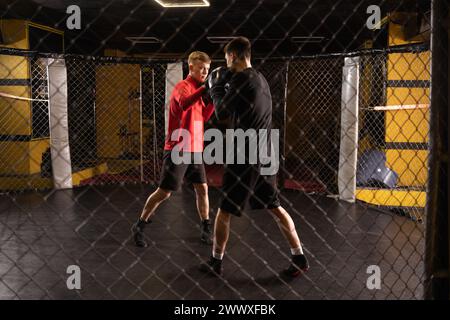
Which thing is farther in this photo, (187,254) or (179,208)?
(179,208)

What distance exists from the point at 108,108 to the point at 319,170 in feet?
16.7

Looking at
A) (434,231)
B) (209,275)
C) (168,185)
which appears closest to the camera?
(434,231)

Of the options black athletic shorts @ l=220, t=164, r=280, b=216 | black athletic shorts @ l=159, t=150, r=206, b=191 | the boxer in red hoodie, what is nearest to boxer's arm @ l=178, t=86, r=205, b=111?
the boxer in red hoodie

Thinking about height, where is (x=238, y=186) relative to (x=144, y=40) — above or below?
below

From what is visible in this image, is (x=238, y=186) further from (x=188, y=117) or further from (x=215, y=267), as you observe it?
(x=188, y=117)

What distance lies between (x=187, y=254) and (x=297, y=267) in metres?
0.96

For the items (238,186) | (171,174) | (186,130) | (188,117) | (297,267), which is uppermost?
(188,117)

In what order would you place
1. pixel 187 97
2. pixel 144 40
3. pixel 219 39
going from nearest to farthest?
pixel 187 97 → pixel 219 39 → pixel 144 40

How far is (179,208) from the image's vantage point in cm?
555

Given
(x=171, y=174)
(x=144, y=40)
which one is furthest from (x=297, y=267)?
(x=144, y=40)
